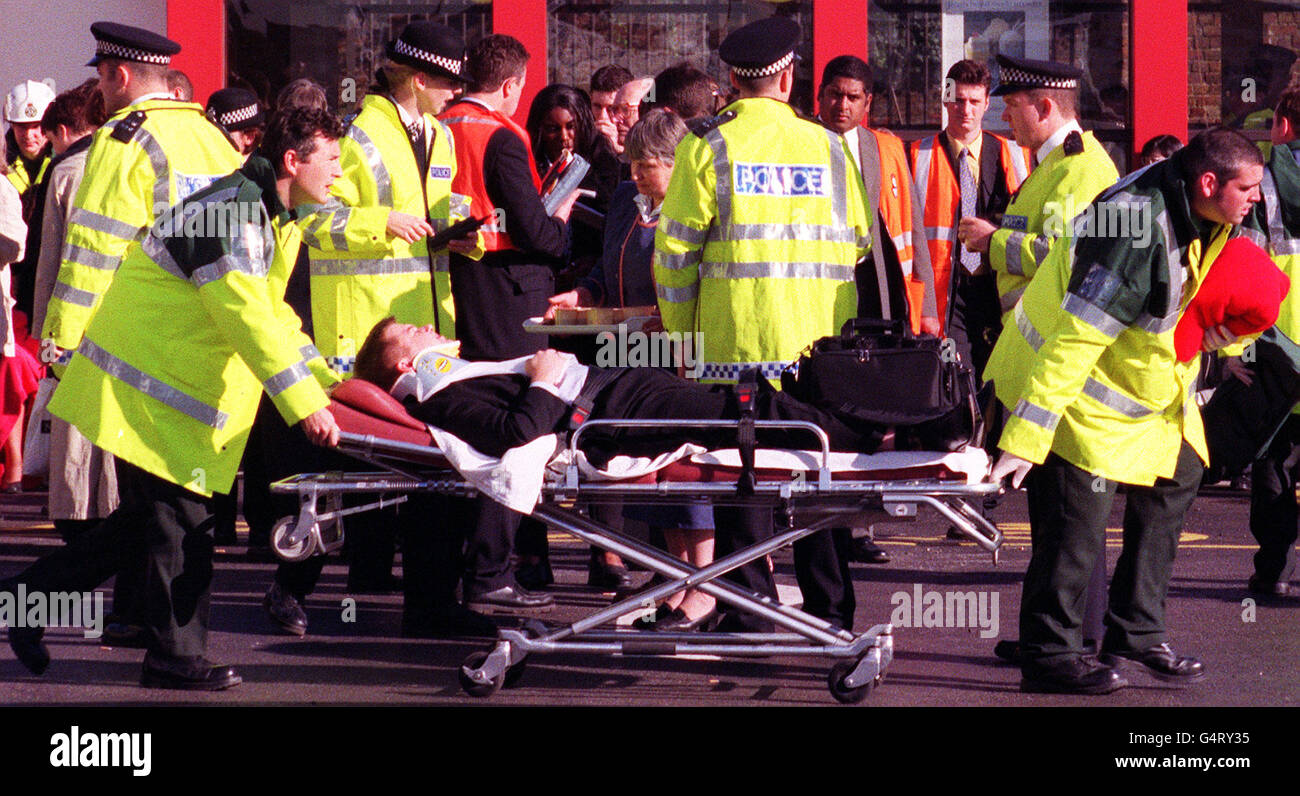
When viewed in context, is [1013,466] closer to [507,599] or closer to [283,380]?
[283,380]

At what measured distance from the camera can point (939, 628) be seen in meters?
6.50

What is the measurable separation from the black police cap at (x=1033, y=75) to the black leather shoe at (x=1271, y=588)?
84.2 inches

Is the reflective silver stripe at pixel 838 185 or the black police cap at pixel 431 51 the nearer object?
the reflective silver stripe at pixel 838 185

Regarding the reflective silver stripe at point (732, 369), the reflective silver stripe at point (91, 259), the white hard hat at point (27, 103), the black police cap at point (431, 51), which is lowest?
the reflective silver stripe at point (732, 369)

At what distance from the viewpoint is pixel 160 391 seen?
5.33m

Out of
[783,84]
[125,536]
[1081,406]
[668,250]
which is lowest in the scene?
[125,536]

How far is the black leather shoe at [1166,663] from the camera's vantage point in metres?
5.54

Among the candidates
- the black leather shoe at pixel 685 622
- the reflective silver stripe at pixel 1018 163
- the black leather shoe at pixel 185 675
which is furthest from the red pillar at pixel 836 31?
the black leather shoe at pixel 185 675

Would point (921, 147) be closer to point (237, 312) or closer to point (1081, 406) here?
point (1081, 406)

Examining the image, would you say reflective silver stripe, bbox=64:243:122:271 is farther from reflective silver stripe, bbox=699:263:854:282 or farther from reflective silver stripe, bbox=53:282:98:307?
reflective silver stripe, bbox=699:263:854:282

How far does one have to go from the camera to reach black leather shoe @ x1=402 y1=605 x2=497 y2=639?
627 centimetres

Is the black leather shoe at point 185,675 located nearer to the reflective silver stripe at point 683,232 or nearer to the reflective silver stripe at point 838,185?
the reflective silver stripe at point 683,232

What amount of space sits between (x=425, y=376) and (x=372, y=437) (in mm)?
397
